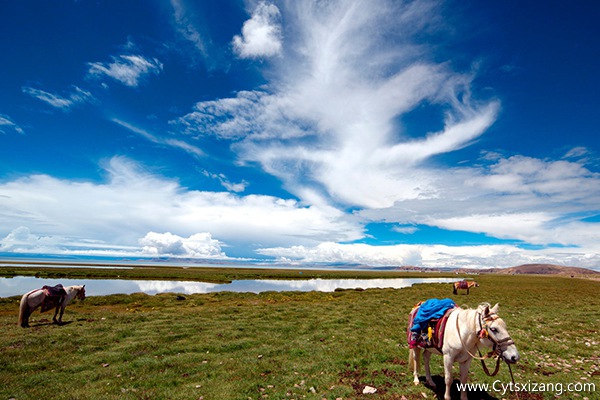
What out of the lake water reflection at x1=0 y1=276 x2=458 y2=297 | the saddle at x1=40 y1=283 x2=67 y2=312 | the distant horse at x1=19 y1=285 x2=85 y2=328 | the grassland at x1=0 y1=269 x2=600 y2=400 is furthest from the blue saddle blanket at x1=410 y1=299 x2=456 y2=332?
the lake water reflection at x1=0 y1=276 x2=458 y2=297

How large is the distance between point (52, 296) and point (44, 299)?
50 cm

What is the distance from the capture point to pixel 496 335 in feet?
23.2

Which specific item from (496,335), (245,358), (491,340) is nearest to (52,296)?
(245,358)

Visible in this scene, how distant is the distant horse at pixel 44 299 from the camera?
1830 centimetres

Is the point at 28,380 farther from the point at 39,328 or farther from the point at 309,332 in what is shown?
the point at 309,332

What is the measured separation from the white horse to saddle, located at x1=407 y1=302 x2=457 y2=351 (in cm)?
15

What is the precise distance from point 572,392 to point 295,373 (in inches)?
378

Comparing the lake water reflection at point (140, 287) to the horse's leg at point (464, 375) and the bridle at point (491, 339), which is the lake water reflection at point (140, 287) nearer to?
the horse's leg at point (464, 375)

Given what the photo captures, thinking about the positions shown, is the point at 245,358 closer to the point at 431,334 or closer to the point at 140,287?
the point at 431,334

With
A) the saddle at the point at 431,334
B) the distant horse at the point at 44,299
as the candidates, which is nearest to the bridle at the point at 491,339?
the saddle at the point at 431,334

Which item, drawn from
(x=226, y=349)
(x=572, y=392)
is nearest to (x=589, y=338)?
(x=572, y=392)

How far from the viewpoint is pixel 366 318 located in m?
22.4

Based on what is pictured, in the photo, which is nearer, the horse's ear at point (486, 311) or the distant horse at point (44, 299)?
the horse's ear at point (486, 311)

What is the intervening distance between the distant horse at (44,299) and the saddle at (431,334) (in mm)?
23261
